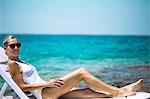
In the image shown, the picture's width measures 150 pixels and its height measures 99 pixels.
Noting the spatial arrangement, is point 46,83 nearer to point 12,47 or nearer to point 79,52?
point 12,47

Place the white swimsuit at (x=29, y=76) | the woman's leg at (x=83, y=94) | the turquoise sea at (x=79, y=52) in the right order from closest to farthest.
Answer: the white swimsuit at (x=29, y=76) → the woman's leg at (x=83, y=94) → the turquoise sea at (x=79, y=52)

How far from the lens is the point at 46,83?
295 cm

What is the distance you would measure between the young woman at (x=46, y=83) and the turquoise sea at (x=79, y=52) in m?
3.17

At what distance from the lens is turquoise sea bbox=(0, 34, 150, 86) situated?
808 cm

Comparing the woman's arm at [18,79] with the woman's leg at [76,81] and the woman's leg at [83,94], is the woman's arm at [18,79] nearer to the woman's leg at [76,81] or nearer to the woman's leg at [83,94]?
the woman's leg at [76,81]

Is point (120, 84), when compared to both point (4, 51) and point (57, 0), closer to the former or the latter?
point (57, 0)

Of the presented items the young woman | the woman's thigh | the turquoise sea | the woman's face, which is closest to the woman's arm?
the young woman

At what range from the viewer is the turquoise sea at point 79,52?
808 centimetres

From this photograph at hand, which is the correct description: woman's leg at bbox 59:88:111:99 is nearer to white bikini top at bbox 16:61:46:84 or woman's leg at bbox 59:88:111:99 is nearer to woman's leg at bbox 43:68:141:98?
woman's leg at bbox 43:68:141:98

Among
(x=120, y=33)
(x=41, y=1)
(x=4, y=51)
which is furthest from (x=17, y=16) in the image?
(x=4, y=51)

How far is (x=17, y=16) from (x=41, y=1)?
0.60m

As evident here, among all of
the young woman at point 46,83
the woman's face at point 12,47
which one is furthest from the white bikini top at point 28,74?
the woman's face at point 12,47

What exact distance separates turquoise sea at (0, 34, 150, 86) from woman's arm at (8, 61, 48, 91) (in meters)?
3.31

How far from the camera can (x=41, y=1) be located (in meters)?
7.42
